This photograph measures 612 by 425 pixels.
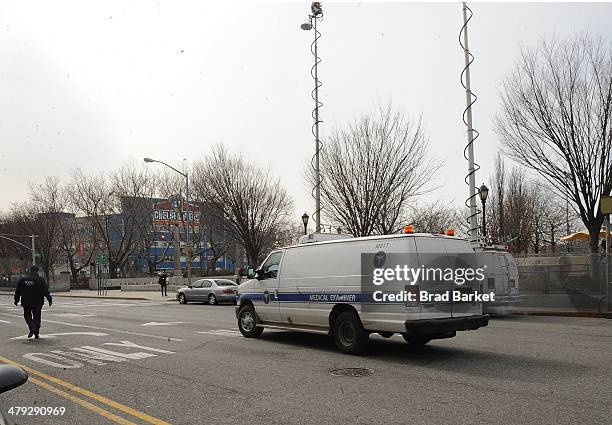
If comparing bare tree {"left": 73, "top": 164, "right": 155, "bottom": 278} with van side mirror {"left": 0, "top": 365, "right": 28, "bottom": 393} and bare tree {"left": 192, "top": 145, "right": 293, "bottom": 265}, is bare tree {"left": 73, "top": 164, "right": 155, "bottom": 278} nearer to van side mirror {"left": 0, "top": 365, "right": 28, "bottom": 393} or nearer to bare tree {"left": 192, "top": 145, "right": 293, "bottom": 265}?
bare tree {"left": 192, "top": 145, "right": 293, "bottom": 265}

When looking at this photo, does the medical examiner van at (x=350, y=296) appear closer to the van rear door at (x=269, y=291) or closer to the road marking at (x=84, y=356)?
the van rear door at (x=269, y=291)

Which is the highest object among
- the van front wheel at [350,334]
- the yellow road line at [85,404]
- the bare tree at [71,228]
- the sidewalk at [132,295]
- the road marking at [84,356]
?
the bare tree at [71,228]

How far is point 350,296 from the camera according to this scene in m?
9.55

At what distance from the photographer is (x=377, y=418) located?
5.65 meters

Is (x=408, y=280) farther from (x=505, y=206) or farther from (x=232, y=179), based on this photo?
(x=505, y=206)

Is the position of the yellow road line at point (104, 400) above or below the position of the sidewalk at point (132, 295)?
above

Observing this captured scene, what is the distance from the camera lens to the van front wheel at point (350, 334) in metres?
9.42

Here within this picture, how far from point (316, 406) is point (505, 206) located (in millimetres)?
39495

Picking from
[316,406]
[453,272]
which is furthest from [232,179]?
[316,406]

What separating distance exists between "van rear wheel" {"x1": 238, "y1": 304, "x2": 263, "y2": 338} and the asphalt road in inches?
12.3

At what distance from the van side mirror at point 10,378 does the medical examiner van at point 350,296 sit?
6.44 metres
